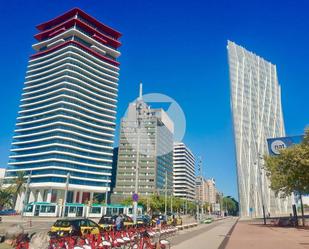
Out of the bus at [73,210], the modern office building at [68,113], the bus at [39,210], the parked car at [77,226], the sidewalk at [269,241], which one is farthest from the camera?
the modern office building at [68,113]

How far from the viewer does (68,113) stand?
112 metres

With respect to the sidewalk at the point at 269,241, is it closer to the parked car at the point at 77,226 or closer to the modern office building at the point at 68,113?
the parked car at the point at 77,226

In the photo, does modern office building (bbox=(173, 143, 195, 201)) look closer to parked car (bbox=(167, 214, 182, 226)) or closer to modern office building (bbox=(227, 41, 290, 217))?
modern office building (bbox=(227, 41, 290, 217))

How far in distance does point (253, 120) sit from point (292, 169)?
8691 cm

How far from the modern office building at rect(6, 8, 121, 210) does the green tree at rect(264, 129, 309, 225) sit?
66643mm

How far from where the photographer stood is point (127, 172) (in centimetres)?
13312

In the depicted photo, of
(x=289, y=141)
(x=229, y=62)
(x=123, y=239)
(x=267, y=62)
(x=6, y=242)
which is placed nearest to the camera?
(x=123, y=239)

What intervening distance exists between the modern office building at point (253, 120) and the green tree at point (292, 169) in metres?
62.3

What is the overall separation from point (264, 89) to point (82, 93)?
80.5 metres

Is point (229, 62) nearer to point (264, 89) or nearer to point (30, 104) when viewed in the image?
point (264, 89)

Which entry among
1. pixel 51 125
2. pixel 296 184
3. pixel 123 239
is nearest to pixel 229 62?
pixel 51 125

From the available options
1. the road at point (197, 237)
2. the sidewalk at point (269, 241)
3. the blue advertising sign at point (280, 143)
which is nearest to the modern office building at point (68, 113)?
the blue advertising sign at point (280, 143)

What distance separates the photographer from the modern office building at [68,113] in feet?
350

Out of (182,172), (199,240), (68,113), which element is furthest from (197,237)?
(182,172)
